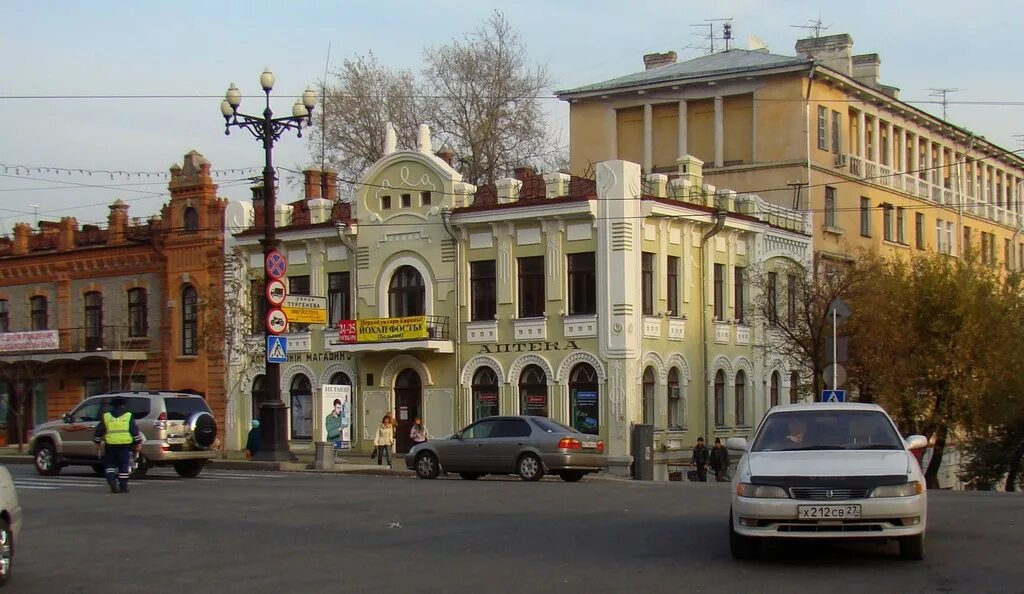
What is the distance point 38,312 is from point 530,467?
3112cm

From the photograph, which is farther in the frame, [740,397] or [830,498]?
[740,397]

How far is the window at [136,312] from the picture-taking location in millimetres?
51000

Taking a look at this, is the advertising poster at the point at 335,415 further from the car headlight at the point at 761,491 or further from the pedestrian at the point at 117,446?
the car headlight at the point at 761,491

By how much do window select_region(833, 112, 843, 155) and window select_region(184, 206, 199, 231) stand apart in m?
24.3

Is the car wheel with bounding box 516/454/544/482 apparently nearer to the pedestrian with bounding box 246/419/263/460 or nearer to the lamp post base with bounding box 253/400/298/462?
the lamp post base with bounding box 253/400/298/462

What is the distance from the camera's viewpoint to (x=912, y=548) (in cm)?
1331

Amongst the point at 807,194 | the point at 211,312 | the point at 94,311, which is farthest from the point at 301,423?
the point at 807,194

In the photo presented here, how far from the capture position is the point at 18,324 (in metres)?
54.3

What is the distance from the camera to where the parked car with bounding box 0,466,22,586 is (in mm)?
12547

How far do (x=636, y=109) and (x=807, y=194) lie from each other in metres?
8.86

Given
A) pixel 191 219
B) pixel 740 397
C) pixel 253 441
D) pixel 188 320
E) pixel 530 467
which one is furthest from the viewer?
pixel 191 219

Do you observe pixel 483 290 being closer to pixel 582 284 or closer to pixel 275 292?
pixel 582 284

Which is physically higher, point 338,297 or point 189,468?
point 338,297

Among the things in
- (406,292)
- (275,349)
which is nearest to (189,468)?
(275,349)
